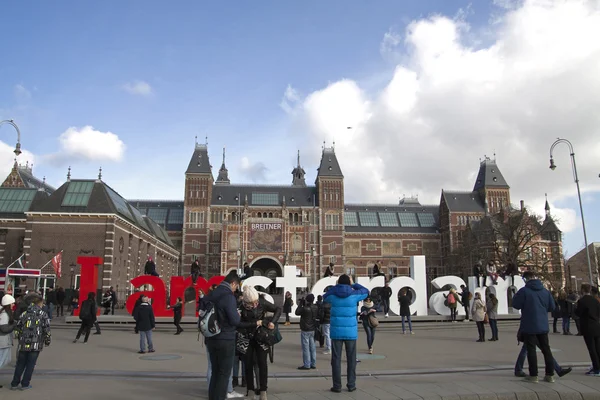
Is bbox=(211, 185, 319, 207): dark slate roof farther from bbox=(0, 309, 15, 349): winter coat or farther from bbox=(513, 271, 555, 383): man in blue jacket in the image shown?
bbox=(513, 271, 555, 383): man in blue jacket

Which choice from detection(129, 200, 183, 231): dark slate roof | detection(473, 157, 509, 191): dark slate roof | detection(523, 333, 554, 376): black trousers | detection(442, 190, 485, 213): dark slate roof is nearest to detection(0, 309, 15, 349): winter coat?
detection(523, 333, 554, 376): black trousers

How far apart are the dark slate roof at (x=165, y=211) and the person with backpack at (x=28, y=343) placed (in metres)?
66.9

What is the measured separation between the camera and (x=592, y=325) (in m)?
8.84

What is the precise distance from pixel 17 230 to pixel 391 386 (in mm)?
40059

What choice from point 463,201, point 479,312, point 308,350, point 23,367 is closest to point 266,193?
point 463,201

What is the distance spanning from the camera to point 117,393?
7.53 m

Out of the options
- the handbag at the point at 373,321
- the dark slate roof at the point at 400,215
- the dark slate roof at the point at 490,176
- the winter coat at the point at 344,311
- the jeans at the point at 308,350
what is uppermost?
the dark slate roof at the point at 490,176

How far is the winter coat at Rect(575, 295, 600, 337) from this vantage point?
883 cm

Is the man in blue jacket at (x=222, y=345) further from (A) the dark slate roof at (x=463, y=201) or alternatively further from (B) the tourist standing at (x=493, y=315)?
(A) the dark slate roof at (x=463, y=201)

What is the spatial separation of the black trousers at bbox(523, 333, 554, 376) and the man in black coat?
1.30 metres

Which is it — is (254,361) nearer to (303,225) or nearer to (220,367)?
(220,367)

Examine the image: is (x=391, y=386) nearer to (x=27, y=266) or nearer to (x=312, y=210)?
(x=27, y=266)

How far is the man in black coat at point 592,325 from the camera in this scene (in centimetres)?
872

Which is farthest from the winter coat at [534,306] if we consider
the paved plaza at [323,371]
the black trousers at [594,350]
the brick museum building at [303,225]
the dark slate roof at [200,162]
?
the dark slate roof at [200,162]
